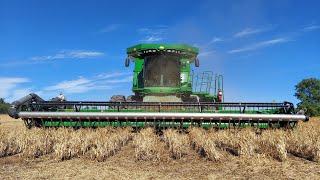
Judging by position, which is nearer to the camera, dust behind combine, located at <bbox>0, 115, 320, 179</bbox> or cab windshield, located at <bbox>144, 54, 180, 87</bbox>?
dust behind combine, located at <bbox>0, 115, 320, 179</bbox>

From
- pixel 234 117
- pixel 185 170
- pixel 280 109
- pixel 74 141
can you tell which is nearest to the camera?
pixel 185 170

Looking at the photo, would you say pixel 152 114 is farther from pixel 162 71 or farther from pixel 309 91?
pixel 309 91

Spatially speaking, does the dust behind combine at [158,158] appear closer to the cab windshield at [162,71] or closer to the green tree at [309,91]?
the cab windshield at [162,71]

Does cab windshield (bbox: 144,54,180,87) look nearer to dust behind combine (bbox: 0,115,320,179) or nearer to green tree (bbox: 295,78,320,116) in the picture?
dust behind combine (bbox: 0,115,320,179)

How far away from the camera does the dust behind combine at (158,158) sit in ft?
19.2

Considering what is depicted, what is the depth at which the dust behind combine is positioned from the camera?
5844 mm

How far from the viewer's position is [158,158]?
270 inches

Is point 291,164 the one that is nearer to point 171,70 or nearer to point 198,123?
point 198,123

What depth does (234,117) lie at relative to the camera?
11.0 metres

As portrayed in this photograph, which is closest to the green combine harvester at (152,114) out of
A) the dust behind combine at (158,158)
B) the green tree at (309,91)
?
the dust behind combine at (158,158)

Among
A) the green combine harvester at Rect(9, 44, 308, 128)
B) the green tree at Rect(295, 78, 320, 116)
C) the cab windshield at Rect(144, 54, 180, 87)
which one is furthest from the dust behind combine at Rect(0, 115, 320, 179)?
the green tree at Rect(295, 78, 320, 116)

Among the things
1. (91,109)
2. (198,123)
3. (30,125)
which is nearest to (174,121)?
(198,123)

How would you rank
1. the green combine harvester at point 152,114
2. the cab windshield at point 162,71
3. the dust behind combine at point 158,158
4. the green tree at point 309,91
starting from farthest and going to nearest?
the green tree at point 309,91
the cab windshield at point 162,71
the green combine harvester at point 152,114
the dust behind combine at point 158,158

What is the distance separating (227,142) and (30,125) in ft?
17.7
